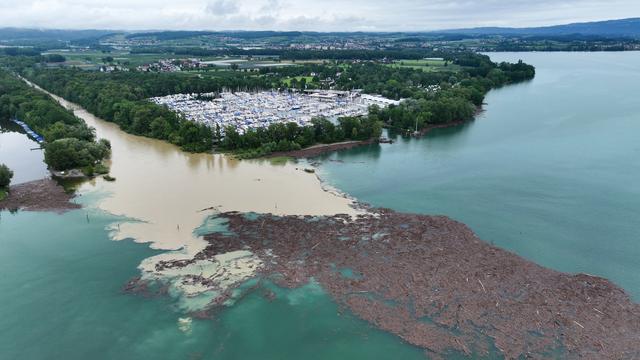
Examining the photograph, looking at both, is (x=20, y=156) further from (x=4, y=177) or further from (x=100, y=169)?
(x=100, y=169)

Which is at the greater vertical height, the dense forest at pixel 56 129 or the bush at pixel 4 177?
the dense forest at pixel 56 129

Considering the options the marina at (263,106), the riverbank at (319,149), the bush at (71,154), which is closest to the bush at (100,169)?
the bush at (71,154)

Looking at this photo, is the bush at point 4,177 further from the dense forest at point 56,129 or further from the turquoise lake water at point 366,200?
the turquoise lake water at point 366,200

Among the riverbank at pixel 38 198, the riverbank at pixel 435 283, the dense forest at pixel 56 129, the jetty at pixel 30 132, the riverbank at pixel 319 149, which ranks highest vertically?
the dense forest at pixel 56 129

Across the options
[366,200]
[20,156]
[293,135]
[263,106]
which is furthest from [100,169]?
[263,106]

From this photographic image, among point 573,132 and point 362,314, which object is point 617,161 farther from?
point 362,314

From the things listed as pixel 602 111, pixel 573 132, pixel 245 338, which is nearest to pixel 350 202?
pixel 245 338
